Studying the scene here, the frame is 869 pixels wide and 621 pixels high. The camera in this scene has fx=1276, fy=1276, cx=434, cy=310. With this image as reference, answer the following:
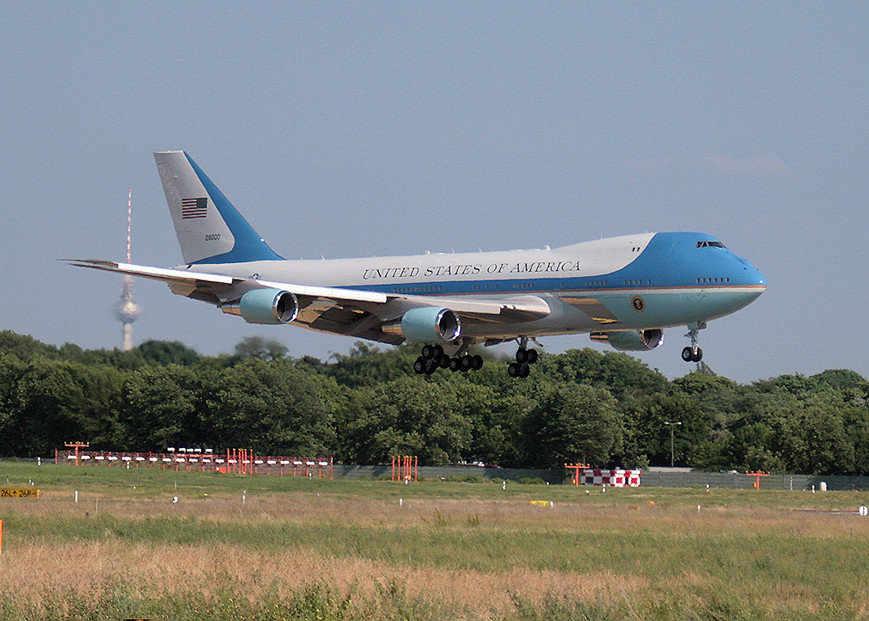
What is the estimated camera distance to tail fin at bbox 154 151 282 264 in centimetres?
6397

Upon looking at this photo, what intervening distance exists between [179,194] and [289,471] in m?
51.1

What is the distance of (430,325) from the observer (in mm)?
50594

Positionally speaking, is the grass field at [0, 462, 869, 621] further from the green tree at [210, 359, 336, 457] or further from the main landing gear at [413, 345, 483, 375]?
the green tree at [210, 359, 336, 457]

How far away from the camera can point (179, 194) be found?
65625 millimetres

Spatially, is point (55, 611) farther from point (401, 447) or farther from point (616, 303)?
point (401, 447)

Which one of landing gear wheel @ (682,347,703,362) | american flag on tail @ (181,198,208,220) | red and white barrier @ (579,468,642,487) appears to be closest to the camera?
landing gear wheel @ (682,347,703,362)

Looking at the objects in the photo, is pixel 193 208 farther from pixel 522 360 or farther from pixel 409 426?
pixel 409 426

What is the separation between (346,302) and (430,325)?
4.77 metres

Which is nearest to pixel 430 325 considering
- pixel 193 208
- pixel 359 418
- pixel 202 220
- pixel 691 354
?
pixel 691 354

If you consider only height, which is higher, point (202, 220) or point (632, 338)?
point (202, 220)

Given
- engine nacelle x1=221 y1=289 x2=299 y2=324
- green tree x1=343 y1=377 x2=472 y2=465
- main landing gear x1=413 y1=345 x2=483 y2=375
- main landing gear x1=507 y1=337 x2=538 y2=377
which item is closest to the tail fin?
engine nacelle x1=221 y1=289 x2=299 y2=324

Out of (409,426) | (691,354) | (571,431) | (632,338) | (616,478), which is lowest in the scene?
(616,478)

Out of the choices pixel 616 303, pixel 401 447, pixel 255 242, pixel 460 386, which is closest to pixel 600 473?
pixel 401 447

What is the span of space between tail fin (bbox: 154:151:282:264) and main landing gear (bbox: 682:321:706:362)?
22.5m
